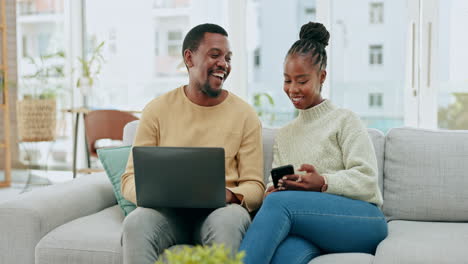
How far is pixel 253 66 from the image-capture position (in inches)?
187

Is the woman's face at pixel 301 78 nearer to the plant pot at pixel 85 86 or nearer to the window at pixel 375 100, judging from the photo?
the window at pixel 375 100

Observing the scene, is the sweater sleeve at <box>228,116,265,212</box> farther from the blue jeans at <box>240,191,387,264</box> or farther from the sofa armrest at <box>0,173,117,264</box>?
the sofa armrest at <box>0,173,117,264</box>

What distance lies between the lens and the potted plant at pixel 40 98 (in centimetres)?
482

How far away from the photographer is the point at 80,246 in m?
1.95

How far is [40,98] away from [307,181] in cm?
413

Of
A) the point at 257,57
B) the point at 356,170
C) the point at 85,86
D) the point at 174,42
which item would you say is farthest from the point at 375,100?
the point at 356,170

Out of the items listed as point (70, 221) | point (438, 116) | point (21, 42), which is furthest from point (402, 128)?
point (21, 42)

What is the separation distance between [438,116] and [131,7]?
9.44 ft

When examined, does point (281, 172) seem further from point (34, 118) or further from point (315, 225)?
point (34, 118)

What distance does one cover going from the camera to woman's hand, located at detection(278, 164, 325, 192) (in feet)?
6.08

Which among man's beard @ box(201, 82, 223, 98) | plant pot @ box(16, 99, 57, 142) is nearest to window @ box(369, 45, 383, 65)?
man's beard @ box(201, 82, 223, 98)

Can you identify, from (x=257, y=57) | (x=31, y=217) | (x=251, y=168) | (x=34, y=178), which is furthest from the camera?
(x=34, y=178)

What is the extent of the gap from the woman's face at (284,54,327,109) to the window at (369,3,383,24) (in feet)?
8.11

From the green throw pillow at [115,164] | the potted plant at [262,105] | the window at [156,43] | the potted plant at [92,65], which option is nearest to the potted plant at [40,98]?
the potted plant at [92,65]
